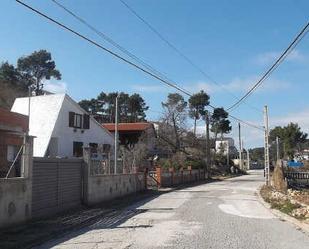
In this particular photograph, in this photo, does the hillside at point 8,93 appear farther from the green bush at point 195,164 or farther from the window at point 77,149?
the green bush at point 195,164

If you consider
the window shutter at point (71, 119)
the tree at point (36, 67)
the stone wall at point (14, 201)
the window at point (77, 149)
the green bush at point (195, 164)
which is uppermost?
the tree at point (36, 67)

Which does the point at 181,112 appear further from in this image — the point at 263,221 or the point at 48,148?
the point at 263,221

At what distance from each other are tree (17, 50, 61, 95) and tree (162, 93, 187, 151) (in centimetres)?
1903

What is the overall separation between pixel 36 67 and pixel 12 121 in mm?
49577

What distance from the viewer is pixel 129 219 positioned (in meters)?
18.4

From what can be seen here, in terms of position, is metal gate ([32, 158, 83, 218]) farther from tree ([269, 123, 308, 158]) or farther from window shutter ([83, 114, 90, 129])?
tree ([269, 123, 308, 158])

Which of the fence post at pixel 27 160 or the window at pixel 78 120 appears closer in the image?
the fence post at pixel 27 160

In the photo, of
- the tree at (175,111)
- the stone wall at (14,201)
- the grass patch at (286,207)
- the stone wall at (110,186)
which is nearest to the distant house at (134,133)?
the tree at (175,111)

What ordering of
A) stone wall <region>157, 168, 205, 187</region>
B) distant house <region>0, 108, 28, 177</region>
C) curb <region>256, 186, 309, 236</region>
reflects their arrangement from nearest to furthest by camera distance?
curb <region>256, 186, 309, 236</region>
distant house <region>0, 108, 28, 177</region>
stone wall <region>157, 168, 205, 187</region>

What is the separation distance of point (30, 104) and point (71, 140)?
5455mm

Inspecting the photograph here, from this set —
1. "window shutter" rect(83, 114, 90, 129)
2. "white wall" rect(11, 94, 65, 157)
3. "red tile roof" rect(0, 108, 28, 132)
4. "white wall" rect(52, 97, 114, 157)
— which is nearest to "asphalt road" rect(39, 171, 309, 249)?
"red tile roof" rect(0, 108, 28, 132)

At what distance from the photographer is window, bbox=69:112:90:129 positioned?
53500 millimetres

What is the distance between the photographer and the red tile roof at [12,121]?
34.2m

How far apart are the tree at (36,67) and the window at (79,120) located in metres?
29.0
